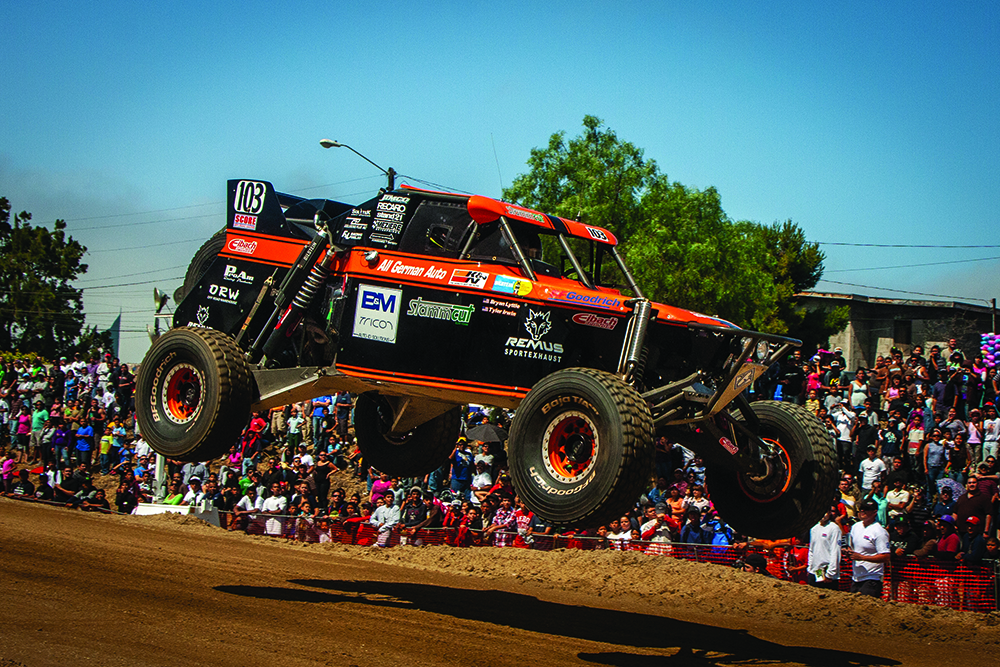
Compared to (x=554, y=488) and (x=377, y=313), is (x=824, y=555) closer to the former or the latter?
(x=554, y=488)

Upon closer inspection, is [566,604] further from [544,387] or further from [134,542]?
[134,542]

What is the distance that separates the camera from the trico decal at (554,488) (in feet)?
27.1

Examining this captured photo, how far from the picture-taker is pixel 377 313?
1007 cm

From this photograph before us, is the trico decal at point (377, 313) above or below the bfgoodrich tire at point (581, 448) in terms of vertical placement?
above

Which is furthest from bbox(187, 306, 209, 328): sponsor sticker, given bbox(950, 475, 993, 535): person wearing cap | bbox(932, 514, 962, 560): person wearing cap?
bbox(950, 475, 993, 535): person wearing cap

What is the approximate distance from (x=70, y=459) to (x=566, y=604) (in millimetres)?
19686

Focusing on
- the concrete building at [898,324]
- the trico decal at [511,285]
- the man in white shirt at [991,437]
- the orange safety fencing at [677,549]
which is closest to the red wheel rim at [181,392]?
the trico decal at [511,285]

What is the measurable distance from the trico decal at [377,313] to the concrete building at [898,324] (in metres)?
41.7

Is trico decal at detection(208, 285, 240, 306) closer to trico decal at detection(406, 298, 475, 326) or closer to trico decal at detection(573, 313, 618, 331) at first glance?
trico decal at detection(406, 298, 475, 326)

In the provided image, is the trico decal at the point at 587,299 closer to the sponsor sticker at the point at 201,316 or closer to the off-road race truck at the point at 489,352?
the off-road race truck at the point at 489,352

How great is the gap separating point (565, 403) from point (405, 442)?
4763mm

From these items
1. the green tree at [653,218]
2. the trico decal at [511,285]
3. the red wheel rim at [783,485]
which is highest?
the green tree at [653,218]

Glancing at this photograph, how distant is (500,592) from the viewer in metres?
14.8

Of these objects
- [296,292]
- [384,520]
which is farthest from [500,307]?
[384,520]
